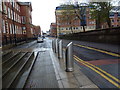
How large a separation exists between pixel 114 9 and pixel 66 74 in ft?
59.9

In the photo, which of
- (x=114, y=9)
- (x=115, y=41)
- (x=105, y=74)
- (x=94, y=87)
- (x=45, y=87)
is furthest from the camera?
(x=114, y=9)

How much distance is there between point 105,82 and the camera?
401 centimetres

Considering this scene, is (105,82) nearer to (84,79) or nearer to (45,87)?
(84,79)

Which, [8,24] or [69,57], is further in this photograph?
[8,24]

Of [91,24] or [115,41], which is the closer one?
[115,41]

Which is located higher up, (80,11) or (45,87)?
(80,11)

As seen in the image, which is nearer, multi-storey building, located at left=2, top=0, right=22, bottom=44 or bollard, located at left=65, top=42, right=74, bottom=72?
bollard, located at left=65, top=42, right=74, bottom=72

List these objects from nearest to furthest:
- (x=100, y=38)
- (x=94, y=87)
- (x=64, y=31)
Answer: (x=94, y=87) < (x=100, y=38) < (x=64, y=31)

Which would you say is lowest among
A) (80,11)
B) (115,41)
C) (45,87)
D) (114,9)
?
(45,87)

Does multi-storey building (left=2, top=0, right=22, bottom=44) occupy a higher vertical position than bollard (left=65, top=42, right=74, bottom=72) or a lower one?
higher

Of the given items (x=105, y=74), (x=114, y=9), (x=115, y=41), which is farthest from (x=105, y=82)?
(x=114, y=9)

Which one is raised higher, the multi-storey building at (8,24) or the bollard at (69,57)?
the multi-storey building at (8,24)

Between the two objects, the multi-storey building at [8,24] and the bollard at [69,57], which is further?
the multi-storey building at [8,24]

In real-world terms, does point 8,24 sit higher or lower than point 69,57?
higher
